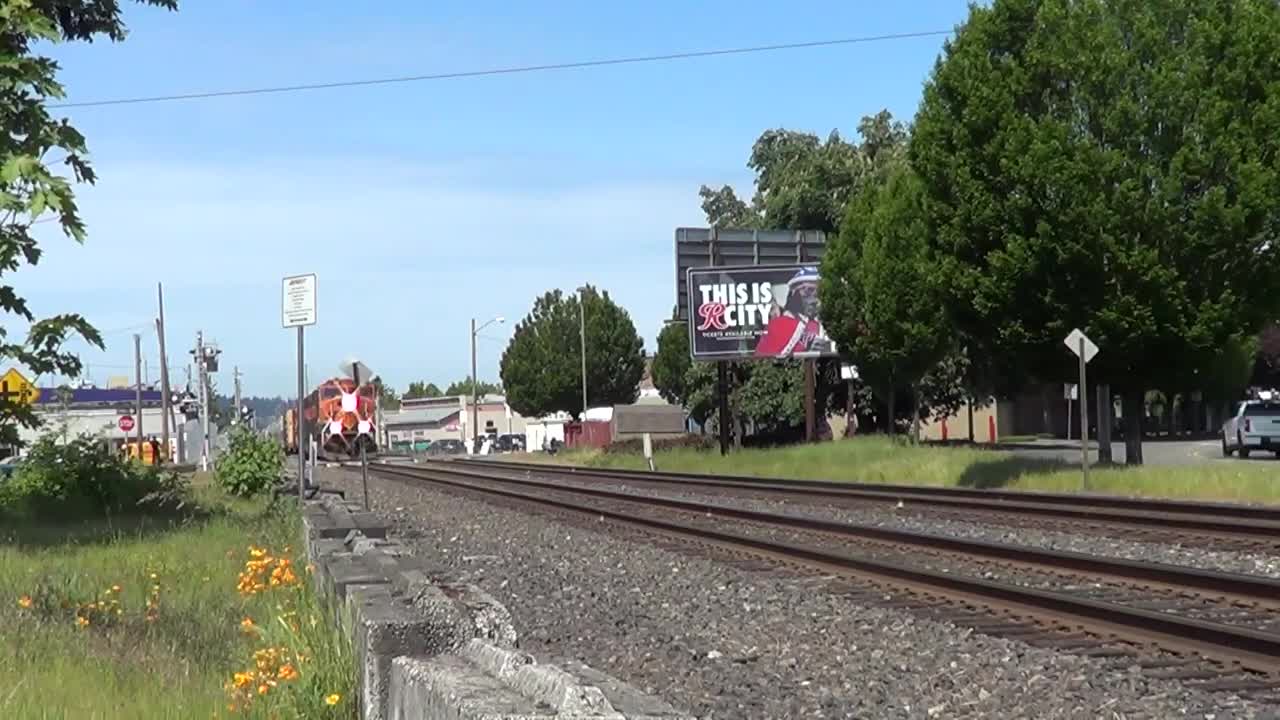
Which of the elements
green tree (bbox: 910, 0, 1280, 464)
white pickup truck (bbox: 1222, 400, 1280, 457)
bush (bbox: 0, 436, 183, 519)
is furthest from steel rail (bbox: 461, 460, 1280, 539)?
white pickup truck (bbox: 1222, 400, 1280, 457)

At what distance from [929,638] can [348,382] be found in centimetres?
1737

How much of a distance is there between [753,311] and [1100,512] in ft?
124

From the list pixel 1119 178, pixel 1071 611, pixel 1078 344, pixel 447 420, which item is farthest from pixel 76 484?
pixel 447 420

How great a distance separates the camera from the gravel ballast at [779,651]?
8.95 meters

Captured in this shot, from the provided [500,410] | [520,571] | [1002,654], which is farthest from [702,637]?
[500,410]

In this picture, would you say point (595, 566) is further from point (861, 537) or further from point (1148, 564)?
point (1148, 564)

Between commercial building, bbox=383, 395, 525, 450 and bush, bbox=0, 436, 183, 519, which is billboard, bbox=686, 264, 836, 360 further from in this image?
commercial building, bbox=383, 395, 525, 450

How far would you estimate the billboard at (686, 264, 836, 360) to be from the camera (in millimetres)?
58312

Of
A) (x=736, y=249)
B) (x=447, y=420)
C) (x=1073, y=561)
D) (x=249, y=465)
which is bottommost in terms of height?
(x=1073, y=561)

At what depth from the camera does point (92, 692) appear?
8289 millimetres

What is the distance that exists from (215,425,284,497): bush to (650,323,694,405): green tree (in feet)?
239

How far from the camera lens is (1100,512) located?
69.6ft

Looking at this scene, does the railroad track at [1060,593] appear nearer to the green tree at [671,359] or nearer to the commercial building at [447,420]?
the green tree at [671,359]

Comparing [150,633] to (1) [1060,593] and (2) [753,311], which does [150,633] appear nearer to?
(1) [1060,593]
